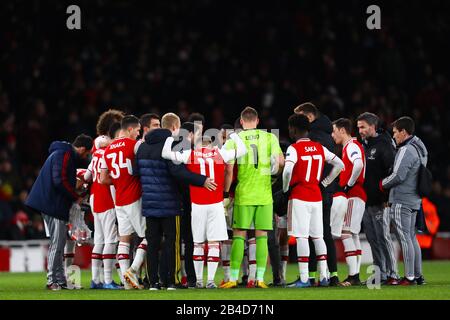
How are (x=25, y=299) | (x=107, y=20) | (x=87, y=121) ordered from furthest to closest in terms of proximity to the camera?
(x=107, y=20) < (x=87, y=121) < (x=25, y=299)

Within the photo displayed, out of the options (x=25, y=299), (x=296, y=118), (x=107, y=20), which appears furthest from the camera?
(x=107, y=20)

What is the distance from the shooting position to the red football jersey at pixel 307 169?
14.9 meters

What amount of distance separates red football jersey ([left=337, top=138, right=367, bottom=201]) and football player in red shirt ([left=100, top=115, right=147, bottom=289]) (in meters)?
2.83

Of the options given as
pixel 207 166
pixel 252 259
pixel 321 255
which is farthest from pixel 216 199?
pixel 321 255

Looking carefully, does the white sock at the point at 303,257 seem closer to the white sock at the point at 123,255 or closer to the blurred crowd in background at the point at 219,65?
the white sock at the point at 123,255

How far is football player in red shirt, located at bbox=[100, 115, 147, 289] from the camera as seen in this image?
48.7ft

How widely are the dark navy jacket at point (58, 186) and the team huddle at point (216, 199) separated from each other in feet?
1.02

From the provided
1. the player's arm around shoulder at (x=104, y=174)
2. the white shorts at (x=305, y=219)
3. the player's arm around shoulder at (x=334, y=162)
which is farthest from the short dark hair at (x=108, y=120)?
the player's arm around shoulder at (x=334, y=162)

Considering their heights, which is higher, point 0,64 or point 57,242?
point 0,64

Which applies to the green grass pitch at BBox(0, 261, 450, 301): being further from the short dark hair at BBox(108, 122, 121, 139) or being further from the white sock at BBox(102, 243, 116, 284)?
the short dark hair at BBox(108, 122, 121, 139)

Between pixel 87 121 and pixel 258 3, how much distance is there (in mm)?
7511

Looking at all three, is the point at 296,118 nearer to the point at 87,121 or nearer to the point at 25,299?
the point at 25,299

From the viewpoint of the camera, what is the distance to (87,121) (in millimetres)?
25047

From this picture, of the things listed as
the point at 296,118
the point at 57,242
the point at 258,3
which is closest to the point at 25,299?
the point at 57,242
